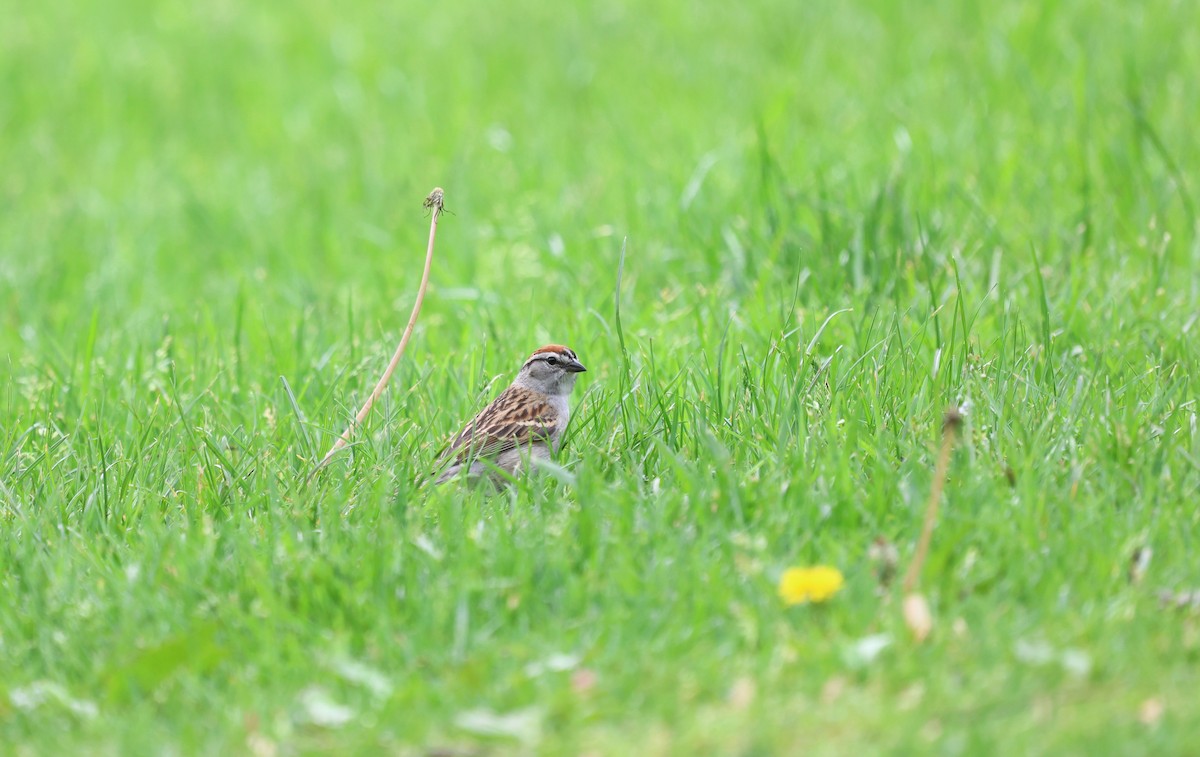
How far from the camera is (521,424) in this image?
5.01 metres

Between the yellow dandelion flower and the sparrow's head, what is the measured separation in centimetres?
190

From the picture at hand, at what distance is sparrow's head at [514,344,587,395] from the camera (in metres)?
5.31

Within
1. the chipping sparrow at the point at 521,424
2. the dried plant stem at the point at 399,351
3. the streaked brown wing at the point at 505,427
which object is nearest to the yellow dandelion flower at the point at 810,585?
the chipping sparrow at the point at 521,424

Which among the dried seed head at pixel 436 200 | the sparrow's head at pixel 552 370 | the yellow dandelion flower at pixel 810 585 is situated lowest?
the sparrow's head at pixel 552 370

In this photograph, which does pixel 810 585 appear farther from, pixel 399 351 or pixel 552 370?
pixel 552 370

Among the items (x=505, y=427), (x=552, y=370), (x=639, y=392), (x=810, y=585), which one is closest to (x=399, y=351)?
(x=505, y=427)

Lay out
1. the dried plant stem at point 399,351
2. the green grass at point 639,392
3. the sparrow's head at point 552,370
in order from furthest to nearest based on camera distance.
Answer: the sparrow's head at point 552,370
the dried plant stem at point 399,351
the green grass at point 639,392

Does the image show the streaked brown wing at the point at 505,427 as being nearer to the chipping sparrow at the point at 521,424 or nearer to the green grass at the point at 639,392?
the chipping sparrow at the point at 521,424

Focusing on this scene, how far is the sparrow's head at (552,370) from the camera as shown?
531cm

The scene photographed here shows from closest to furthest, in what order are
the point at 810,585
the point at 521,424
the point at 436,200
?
the point at 810,585 → the point at 436,200 → the point at 521,424

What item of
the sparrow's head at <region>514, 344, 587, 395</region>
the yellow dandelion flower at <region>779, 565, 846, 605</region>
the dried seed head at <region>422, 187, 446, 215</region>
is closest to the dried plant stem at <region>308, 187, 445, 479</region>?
the dried seed head at <region>422, 187, 446, 215</region>

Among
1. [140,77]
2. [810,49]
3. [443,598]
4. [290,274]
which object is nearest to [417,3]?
[140,77]

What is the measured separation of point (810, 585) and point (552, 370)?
6.53 ft

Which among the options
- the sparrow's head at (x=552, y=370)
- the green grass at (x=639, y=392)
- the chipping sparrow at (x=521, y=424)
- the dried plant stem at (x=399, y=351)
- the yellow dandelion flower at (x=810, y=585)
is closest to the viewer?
the green grass at (x=639, y=392)
